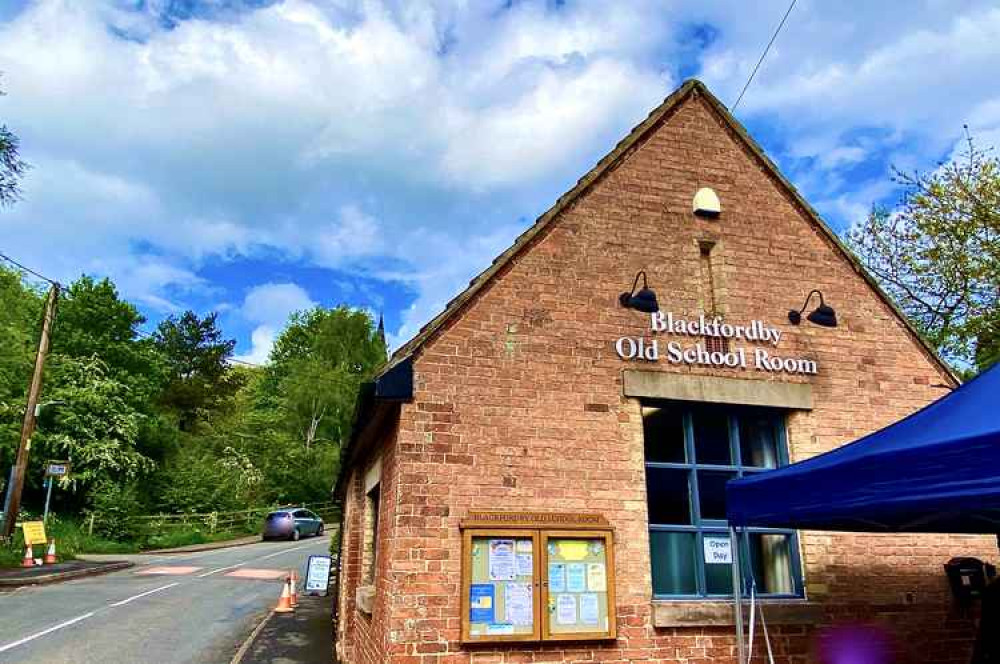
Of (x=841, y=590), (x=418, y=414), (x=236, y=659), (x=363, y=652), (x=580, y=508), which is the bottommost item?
(x=236, y=659)

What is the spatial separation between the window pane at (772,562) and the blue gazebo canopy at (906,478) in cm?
115

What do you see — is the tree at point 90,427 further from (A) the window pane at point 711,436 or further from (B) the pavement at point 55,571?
(A) the window pane at point 711,436

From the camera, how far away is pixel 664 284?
6.86m

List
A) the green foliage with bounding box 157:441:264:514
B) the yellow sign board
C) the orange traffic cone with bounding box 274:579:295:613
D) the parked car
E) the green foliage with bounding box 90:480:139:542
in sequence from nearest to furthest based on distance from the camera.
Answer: the orange traffic cone with bounding box 274:579:295:613 < the yellow sign board < the green foliage with bounding box 90:480:139:542 < the parked car < the green foliage with bounding box 157:441:264:514

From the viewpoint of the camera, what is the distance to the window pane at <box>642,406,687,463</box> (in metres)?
6.43

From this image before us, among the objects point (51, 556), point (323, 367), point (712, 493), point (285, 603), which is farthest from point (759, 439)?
point (323, 367)

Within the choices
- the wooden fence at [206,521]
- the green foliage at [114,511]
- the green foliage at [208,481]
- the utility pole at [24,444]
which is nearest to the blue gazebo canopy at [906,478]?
the utility pole at [24,444]

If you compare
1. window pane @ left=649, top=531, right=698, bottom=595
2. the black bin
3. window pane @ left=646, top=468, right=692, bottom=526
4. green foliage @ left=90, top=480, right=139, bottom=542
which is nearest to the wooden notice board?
window pane @ left=649, top=531, right=698, bottom=595

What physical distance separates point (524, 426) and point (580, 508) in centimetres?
83

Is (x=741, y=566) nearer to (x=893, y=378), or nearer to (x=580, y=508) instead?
(x=580, y=508)

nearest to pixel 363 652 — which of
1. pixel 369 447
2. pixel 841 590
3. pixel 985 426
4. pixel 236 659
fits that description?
pixel 369 447

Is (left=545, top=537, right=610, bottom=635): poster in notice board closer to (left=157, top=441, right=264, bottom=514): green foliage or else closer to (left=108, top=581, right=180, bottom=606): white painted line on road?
(left=108, top=581, right=180, bottom=606): white painted line on road

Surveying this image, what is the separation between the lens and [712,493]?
6.40 m

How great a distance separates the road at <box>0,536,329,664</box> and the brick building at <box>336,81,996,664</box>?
4.42 metres
